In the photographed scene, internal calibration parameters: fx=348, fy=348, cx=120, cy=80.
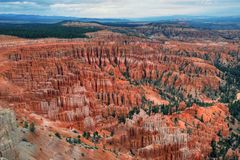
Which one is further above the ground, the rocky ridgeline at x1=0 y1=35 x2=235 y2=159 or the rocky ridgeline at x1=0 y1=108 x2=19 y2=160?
the rocky ridgeline at x1=0 y1=108 x2=19 y2=160

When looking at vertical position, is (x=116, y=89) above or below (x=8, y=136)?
below

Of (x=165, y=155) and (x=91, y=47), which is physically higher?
(x=91, y=47)

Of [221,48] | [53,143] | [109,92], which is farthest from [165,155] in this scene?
[221,48]

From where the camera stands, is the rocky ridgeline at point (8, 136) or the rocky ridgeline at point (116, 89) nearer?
the rocky ridgeline at point (8, 136)

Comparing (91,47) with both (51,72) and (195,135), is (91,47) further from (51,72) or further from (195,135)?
(195,135)

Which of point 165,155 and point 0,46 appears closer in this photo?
point 165,155

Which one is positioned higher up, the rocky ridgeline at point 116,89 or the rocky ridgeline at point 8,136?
the rocky ridgeline at point 8,136

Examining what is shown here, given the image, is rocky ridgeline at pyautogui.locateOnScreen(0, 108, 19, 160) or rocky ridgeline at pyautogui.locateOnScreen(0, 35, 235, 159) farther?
rocky ridgeline at pyautogui.locateOnScreen(0, 35, 235, 159)

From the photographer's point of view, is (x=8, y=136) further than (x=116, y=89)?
No
